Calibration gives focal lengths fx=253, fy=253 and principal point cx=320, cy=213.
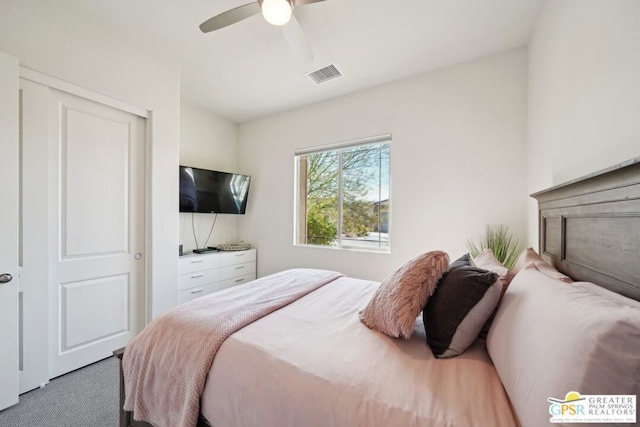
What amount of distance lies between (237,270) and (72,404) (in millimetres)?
2021

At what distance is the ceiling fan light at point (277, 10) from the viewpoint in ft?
4.84

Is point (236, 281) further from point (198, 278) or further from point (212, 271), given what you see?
point (198, 278)

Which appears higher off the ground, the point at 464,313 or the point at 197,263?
the point at 464,313

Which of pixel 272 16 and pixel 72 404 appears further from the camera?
pixel 72 404

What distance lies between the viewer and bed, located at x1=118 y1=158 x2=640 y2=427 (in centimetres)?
62

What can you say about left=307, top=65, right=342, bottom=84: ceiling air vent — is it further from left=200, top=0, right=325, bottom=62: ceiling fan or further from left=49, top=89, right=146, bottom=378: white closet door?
left=49, top=89, right=146, bottom=378: white closet door

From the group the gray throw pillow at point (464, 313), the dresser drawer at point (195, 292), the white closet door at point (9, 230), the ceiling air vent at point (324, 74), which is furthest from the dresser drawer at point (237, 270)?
the gray throw pillow at point (464, 313)

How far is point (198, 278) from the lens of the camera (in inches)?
119

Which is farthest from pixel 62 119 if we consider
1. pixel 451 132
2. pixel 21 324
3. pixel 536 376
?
pixel 451 132

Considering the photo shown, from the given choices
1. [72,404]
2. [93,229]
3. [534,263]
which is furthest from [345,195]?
[72,404]

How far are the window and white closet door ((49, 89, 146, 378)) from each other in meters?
1.92

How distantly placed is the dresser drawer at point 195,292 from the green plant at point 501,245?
9.75 ft

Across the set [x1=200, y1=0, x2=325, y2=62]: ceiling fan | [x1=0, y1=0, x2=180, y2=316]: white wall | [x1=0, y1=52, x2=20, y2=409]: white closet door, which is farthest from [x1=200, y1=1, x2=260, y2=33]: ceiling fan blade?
[x1=0, y1=52, x2=20, y2=409]: white closet door

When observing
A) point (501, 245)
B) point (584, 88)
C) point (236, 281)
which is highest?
point (584, 88)
